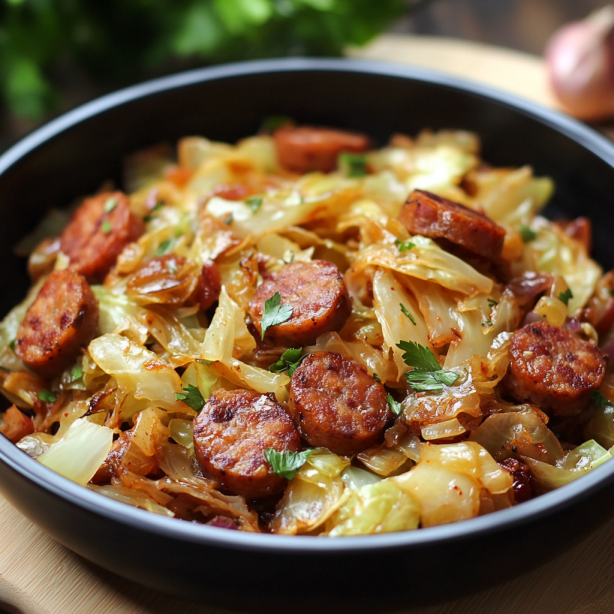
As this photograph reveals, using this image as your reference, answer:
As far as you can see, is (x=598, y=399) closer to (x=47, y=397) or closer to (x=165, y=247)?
(x=165, y=247)

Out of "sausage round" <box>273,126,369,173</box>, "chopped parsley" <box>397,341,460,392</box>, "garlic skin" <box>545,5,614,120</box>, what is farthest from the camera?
"garlic skin" <box>545,5,614,120</box>

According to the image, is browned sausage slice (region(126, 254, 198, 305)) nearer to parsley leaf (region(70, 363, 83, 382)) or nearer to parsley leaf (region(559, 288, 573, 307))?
parsley leaf (region(70, 363, 83, 382))

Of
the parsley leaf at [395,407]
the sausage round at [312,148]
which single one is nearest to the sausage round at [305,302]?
the parsley leaf at [395,407]

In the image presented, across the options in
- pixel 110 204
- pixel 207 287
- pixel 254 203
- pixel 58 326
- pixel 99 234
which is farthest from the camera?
pixel 110 204

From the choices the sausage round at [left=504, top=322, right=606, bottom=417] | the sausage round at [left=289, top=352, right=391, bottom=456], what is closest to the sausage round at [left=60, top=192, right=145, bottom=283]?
the sausage round at [left=289, top=352, right=391, bottom=456]

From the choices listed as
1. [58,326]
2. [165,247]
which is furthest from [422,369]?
[58,326]
